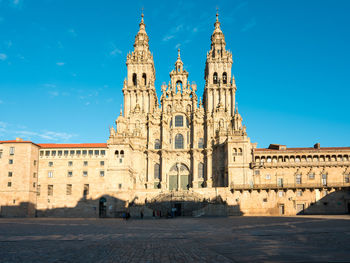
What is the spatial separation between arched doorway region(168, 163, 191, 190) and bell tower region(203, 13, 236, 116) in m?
14.4

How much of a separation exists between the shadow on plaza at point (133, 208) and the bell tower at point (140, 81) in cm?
2406

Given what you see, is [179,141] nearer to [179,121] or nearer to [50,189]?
[179,121]

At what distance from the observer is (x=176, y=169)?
78062 millimetres

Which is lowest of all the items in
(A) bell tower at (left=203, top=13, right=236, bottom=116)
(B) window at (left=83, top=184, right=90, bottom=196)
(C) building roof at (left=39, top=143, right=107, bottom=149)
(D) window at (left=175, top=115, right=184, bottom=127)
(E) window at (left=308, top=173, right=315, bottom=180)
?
(B) window at (left=83, top=184, right=90, bottom=196)

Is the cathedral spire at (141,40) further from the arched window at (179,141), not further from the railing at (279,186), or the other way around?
the railing at (279,186)

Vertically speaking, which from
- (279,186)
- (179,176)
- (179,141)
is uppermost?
(179,141)

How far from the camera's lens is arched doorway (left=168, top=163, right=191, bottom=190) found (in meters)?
76.7

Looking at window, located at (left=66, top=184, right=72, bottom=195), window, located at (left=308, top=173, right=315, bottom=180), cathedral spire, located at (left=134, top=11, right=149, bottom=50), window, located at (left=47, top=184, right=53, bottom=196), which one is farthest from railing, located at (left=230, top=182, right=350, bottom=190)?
cathedral spire, located at (left=134, top=11, right=149, bottom=50)

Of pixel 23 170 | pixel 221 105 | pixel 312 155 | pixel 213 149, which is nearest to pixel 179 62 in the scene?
pixel 221 105

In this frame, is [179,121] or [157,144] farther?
[179,121]

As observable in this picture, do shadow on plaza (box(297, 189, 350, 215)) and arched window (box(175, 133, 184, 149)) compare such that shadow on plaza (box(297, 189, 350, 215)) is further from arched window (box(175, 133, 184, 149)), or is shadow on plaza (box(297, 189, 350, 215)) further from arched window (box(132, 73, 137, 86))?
arched window (box(132, 73, 137, 86))

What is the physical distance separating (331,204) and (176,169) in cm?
3301

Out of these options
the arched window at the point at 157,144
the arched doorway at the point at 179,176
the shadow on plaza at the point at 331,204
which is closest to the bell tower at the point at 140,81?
the arched window at the point at 157,144

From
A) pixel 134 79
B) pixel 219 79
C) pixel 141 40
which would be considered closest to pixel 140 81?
pixel 134 79
